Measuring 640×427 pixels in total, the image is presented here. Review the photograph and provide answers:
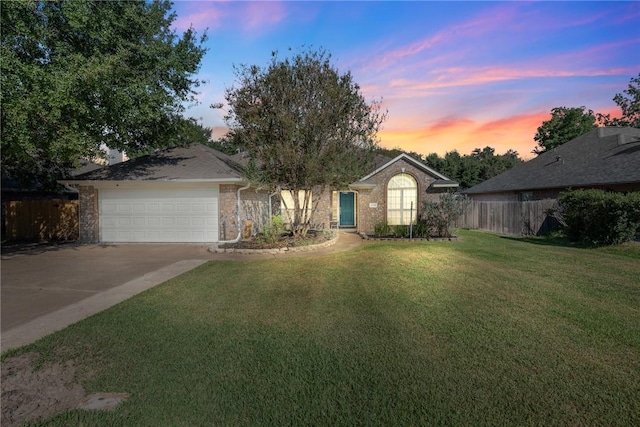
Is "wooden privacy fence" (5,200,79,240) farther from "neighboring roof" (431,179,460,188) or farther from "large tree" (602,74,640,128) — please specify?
"large tree" (602,74,640,128)

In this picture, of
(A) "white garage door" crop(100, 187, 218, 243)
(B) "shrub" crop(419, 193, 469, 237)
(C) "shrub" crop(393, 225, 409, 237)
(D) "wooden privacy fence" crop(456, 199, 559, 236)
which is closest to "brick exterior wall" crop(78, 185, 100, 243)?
(A) "white garage door" crop(100, 187, 218, 243)

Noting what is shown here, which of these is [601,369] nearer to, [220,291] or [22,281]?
[220,291]

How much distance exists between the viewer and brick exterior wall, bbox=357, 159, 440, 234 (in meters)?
17.8

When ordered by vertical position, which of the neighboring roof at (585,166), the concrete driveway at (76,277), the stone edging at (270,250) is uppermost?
the neighboring roof at (585,166)

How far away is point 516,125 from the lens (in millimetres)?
16703

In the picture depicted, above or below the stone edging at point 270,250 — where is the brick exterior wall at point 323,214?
above

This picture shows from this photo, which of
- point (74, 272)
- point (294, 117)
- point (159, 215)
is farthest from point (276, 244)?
point (74, 272)

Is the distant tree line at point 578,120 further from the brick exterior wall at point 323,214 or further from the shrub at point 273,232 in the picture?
the shrub at point 273,232

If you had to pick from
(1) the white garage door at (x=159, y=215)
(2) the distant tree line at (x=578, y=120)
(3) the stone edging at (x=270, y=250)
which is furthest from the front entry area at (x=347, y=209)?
(2) the distant tree line at (x=578, y=120)

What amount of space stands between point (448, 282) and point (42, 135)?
11904 mm

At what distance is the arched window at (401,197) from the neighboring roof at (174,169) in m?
8.75

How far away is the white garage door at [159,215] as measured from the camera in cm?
1314

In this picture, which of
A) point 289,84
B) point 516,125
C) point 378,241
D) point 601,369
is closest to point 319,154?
point 289,84

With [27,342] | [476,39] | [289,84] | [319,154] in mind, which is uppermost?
[476,39]
